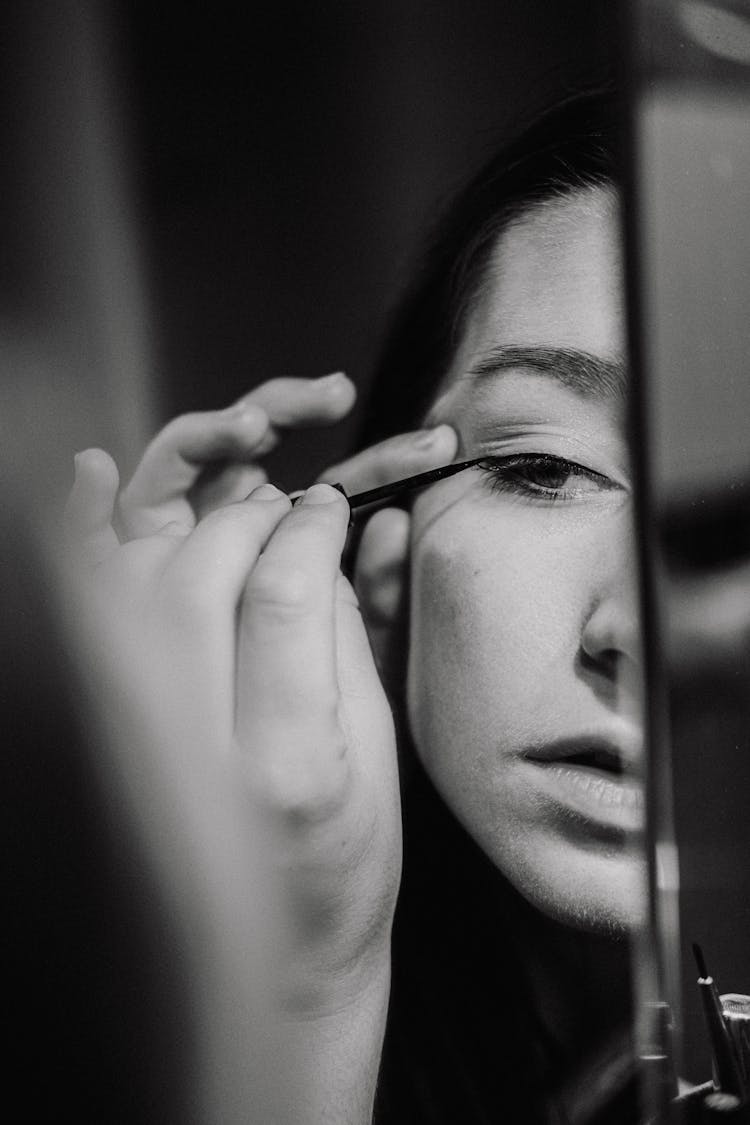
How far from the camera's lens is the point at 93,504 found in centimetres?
50

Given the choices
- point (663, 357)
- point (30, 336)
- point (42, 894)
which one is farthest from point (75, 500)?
point (663, 357)

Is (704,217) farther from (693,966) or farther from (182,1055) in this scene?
(182,1055)

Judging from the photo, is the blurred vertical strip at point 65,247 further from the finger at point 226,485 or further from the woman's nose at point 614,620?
the woman's nose at point 614,620

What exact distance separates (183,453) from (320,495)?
75mm

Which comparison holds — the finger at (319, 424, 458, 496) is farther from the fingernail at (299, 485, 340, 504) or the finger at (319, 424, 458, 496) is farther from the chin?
the chin

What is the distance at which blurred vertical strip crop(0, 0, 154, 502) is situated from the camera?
468mm

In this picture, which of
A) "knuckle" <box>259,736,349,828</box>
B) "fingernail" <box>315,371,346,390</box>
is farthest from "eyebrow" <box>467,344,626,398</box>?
"knuckle" <box>259,736,349,828</box>

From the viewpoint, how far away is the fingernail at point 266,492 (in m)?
0.52

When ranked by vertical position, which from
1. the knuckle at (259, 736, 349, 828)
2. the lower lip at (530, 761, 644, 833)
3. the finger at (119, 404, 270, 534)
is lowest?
the lower lip at (530, 761, 644, 833)

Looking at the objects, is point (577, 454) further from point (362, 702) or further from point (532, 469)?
point (362, 702)

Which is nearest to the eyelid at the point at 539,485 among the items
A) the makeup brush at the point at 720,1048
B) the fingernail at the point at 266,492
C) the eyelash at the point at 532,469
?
the eyelash at the point at 532,469

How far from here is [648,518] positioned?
1.69 ft

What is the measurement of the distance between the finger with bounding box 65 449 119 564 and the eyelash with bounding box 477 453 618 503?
0.62 ft

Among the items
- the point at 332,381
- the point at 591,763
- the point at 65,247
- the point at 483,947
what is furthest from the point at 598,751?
the point at 65,247
